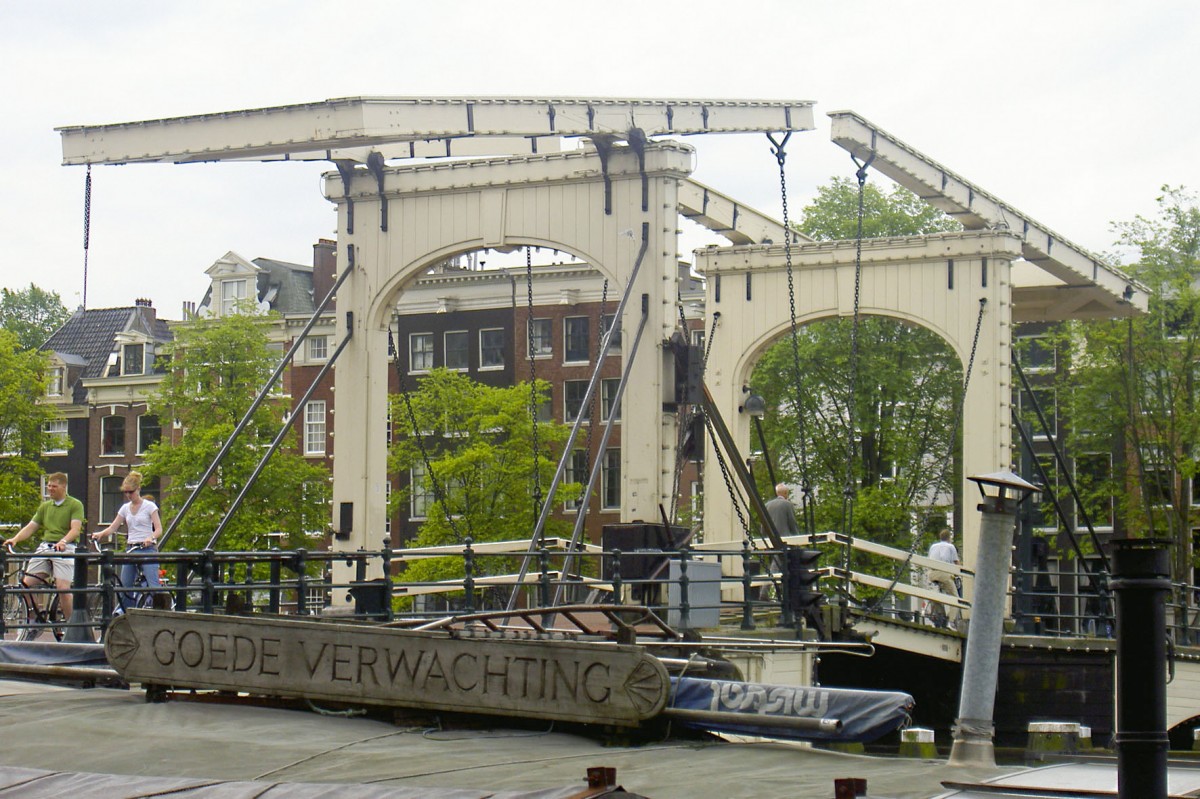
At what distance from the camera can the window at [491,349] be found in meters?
45.4

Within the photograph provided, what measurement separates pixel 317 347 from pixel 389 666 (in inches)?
1547

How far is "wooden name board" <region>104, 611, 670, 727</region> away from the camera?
8.70 meters

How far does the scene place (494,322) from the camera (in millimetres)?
45469

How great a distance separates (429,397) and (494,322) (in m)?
6.47

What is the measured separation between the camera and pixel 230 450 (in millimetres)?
37812

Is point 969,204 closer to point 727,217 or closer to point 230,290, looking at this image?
point 727,217

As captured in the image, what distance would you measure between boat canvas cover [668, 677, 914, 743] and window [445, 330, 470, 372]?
37.2 metres

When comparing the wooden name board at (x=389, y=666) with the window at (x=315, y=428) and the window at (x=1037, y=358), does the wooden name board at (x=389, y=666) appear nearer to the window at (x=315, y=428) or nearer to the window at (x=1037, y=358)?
the window at (x=1037, y=358)

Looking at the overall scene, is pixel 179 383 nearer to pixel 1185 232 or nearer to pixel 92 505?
pixel 92 505

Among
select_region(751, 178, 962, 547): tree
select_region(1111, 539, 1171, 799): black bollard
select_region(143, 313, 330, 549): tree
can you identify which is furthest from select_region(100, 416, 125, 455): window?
select_region(1111, 539, 1171, 799): black bollard

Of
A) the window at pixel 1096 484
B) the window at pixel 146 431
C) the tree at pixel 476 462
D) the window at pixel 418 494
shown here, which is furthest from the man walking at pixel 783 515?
the window at pixel 146 431

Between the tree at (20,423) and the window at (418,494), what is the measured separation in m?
9.23

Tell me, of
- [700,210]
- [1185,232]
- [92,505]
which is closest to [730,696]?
[700,210]

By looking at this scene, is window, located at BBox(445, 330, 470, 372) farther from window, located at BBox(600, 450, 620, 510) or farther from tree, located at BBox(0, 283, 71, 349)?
tree, located at BBox(0, 283, 71, 349)
